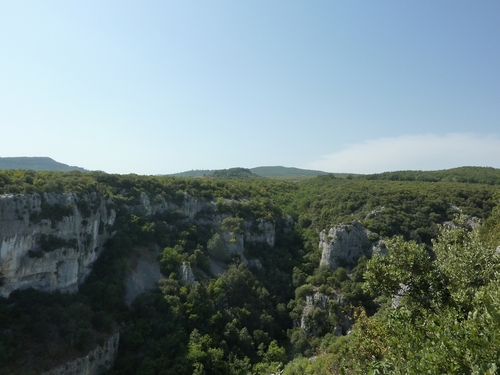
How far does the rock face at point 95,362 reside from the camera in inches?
957

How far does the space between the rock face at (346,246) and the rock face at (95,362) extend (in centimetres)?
2853

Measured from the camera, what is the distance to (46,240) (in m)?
30.2

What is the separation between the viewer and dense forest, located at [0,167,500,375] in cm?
1126

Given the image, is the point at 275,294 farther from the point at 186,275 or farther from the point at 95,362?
the point at 95,362

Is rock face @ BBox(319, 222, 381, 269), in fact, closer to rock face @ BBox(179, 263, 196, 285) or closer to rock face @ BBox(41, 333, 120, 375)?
rock face @ BBox(179, 263, 196, 285)

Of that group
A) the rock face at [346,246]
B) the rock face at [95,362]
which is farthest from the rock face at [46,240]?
the rock face at [346,246]

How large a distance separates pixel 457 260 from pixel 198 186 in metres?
49.1

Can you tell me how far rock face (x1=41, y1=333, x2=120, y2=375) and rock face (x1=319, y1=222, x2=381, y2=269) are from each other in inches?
1123

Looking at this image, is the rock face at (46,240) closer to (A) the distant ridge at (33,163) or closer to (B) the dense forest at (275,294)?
(B) the dense forest at (275,294)

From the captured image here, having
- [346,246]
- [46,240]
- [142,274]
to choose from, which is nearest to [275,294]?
[346,246]

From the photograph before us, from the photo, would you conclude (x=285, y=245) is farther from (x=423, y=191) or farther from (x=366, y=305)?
(x=423, y=191)

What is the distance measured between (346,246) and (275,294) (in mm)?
11887

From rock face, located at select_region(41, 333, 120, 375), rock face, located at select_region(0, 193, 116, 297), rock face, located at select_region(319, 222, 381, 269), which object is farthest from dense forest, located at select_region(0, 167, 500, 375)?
rock face, located at select_region(319, 222, 381, 269)

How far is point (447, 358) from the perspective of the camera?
8164 mm
